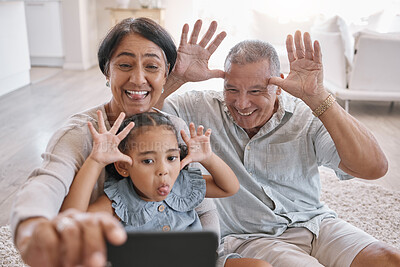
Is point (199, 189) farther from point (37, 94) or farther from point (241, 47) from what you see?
point (37, 94)

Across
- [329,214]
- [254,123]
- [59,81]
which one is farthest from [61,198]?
[59,81]

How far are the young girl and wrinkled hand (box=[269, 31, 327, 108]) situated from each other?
39 centimetres

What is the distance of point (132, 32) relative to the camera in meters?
1.22

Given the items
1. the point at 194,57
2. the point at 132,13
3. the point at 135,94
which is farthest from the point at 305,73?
the point at 132,13

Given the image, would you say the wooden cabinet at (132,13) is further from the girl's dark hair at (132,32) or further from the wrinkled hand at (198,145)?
the wrinkled hand at (198,145)

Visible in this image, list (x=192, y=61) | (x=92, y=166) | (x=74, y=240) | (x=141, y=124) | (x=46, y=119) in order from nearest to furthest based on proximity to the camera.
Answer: (x=74, y=240) < (x=92, y=166) < (x=141, y=124) < (x=192, y=61) < (x=46, y=119)

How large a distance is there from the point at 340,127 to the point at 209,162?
17.6 inches

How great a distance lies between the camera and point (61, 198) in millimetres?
954

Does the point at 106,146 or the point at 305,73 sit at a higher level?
the point at 305,73

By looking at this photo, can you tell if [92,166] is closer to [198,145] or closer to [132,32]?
[198,145]

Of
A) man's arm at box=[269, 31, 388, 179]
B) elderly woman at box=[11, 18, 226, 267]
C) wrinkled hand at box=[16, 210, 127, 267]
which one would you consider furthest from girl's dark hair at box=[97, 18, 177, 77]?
wrinkled hand at box=[16, 210, 127, 267]

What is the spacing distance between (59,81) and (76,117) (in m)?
4.28

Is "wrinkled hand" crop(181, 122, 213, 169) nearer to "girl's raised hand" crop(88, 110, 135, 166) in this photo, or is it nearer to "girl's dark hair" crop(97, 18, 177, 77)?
"girl's raised hand" crop(88, 110, 135, 166)

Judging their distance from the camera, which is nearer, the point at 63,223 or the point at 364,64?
the point at 63,223
